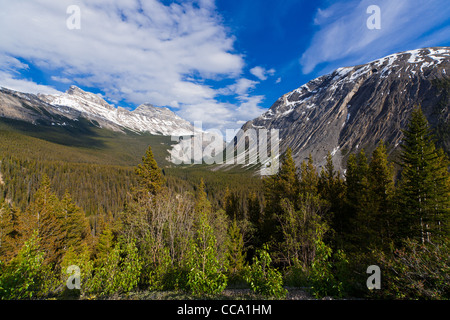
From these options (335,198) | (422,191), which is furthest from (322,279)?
(335,198)

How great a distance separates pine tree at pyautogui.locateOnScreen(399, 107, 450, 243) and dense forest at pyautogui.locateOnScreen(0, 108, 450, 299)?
3.5 inches

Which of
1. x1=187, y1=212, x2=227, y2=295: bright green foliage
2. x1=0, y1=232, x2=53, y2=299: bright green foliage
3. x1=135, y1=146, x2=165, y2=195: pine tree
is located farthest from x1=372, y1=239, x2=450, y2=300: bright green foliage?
x1=135, y1=146, x2=165, y2=195: pine tree

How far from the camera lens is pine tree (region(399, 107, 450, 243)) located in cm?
1571

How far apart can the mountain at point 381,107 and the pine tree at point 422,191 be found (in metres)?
103

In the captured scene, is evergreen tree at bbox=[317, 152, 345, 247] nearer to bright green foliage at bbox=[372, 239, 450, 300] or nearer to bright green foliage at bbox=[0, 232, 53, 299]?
bright green foliage at bbox=[372, 239, 450, 300]

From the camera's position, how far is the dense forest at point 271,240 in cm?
677

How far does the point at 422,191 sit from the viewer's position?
16.0m

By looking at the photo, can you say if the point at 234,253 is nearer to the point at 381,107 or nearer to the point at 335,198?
the point at 335,198

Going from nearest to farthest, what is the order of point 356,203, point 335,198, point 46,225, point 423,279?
point 423,279 → point 46,225 → point 356,203 → point 335,198

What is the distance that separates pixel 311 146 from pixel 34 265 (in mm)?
163575

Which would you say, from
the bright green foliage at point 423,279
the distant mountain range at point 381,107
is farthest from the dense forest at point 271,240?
the distant mountain range at point 381,107

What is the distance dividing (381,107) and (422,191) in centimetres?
15537

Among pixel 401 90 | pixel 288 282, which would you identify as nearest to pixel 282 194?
pixel 288 282
